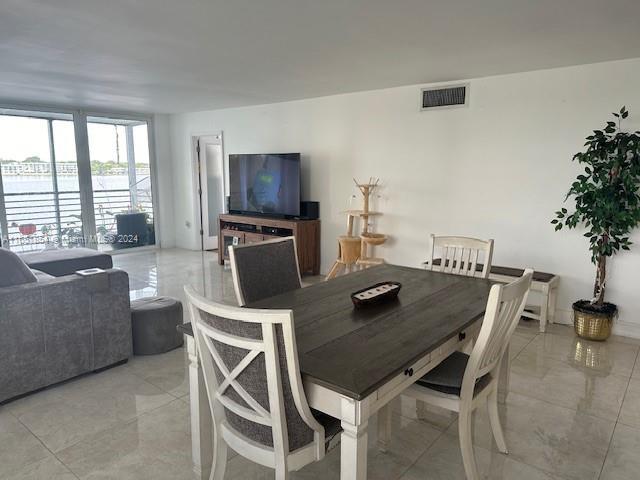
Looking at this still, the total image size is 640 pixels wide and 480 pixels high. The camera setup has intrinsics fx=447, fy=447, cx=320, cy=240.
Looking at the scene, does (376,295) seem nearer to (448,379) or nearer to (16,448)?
(448,379)

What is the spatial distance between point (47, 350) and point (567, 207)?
164 inches

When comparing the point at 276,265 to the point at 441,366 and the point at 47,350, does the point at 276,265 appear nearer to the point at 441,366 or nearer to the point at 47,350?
the point at 441,366

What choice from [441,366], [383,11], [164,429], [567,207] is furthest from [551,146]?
[164,429]

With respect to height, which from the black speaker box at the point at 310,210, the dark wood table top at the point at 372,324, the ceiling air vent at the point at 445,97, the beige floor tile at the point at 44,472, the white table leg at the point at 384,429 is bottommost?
the beige floor tile at the point at 44,472

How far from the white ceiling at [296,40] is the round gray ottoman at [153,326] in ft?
6.22

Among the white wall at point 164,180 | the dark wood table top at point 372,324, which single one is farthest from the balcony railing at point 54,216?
the dark wood table top at point 372,324

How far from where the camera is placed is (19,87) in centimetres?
494

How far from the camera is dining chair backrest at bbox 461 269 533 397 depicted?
1684 millimetres

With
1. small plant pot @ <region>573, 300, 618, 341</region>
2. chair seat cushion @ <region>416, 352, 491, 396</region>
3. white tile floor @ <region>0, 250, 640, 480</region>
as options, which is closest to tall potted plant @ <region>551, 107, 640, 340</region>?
small plant pot @ <region>573, 300, 618, 341</region>

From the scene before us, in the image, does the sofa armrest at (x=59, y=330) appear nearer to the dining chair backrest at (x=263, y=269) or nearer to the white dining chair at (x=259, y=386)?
the dining chair backrest at (x=263, y=269)

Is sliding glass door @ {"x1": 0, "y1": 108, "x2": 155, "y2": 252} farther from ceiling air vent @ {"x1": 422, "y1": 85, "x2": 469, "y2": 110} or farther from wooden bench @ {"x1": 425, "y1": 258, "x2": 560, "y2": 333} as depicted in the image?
wooden bench @ {"x1": 425, "y1": 258, "x2": 560, "y2": 333}

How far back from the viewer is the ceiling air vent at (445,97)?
440 cm

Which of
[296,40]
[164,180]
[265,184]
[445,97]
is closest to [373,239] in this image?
[445,97]

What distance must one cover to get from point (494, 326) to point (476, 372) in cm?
23
